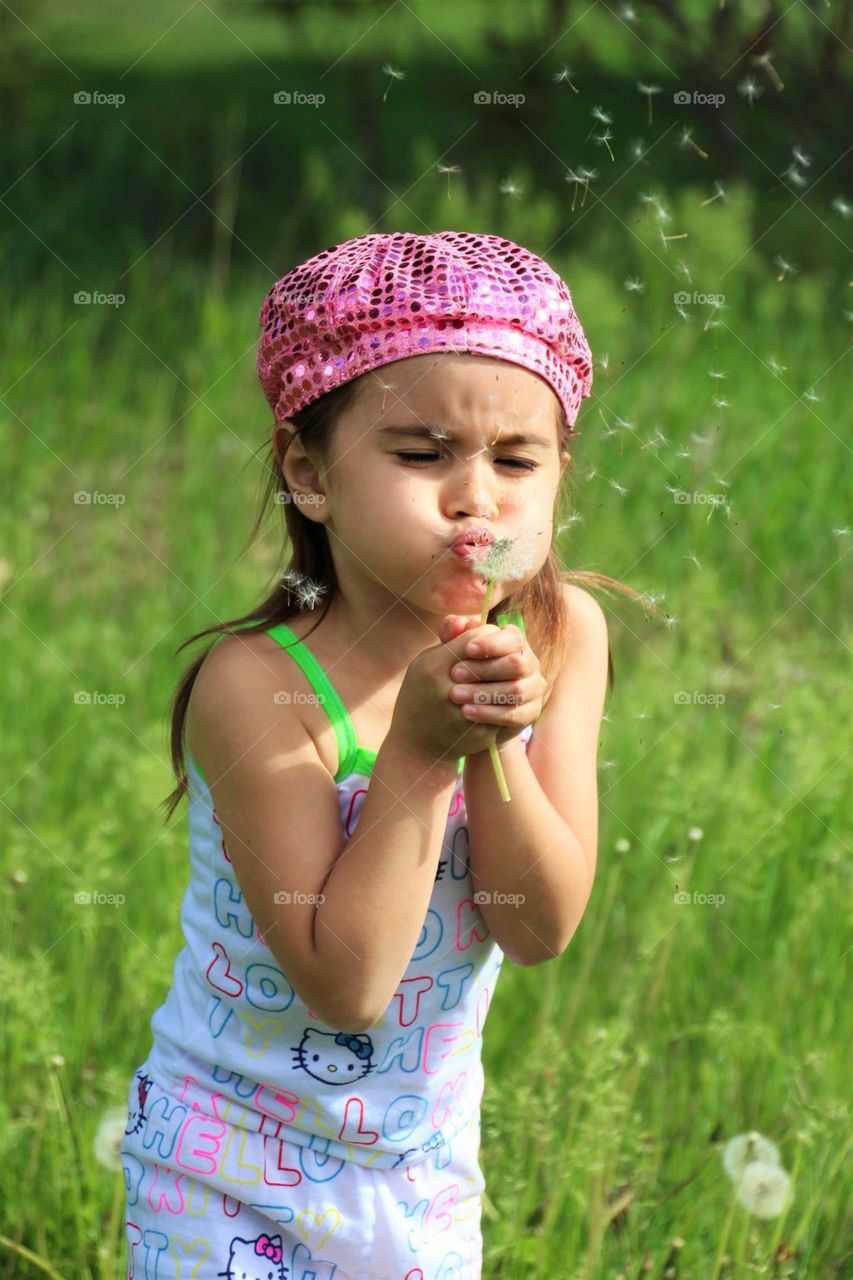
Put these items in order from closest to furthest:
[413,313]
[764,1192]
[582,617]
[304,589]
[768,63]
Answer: [413,313], [304,589], [582,617], [764,1192], [768,63]

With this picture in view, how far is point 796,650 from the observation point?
388 cm

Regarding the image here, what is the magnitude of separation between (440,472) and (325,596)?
25 centimetres

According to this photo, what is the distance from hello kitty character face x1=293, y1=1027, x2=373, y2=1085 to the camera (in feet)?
5.53

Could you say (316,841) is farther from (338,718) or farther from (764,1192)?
(764,1192)

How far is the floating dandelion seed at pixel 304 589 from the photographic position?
5.75ft

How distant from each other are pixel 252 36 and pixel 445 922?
22.5 ft

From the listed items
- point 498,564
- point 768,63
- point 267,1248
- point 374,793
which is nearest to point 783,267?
point 768,63

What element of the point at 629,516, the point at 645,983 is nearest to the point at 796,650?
the point at 629,516

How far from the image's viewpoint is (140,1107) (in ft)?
5.87

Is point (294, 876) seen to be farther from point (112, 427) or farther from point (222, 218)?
point (222, 218)

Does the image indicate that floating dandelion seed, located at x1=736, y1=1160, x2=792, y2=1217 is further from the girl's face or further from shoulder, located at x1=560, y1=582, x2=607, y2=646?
the girl's face

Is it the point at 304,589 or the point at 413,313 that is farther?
the point at 304,589

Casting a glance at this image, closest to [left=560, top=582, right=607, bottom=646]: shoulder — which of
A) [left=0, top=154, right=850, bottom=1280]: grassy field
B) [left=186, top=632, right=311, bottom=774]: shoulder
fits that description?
[left=0, top=154, right=850, bottom=1280]: grassy field

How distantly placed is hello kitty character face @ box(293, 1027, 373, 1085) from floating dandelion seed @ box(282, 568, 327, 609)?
0.45 m
